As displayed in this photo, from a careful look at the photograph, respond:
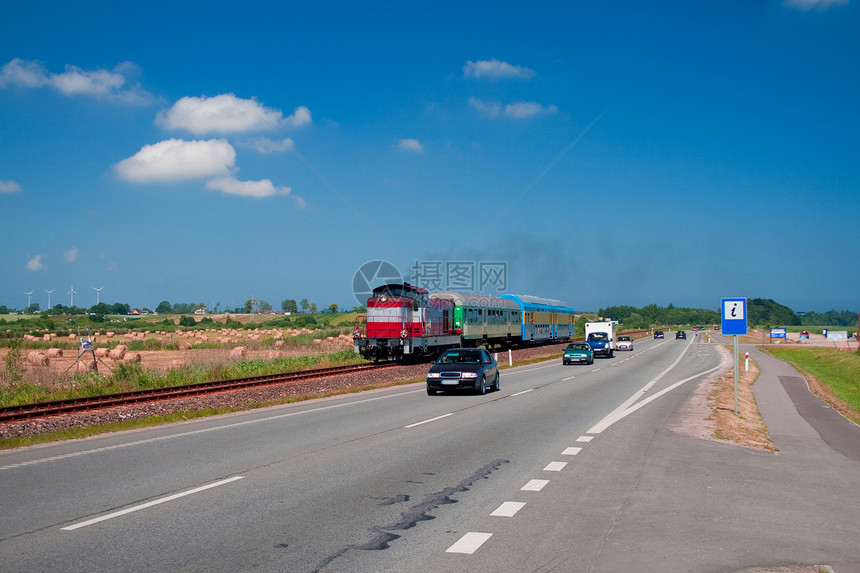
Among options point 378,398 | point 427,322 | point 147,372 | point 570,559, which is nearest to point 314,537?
point 570,559

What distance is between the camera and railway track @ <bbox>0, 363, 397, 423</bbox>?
1589 centimetres

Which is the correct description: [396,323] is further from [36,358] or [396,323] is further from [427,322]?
[36,358]

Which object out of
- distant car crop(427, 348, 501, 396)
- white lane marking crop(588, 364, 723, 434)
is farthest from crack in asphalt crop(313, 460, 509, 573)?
distant car crop(427, 348, 501, 396)

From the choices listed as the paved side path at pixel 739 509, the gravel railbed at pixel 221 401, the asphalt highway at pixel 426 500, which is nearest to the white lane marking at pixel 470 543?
the asphalt highway at pixel 426 500

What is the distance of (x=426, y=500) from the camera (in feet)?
23.7

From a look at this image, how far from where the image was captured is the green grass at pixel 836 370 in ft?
85.5

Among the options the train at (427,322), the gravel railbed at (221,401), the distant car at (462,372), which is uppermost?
the train at (427,322)

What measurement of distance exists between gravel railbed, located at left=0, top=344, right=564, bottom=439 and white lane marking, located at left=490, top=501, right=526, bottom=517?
11.0 meters

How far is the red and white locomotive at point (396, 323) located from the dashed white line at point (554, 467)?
22.1m

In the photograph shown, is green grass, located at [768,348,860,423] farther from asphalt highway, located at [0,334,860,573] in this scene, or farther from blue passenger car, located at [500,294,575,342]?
blue passenger car, located at [500,294,575,342]

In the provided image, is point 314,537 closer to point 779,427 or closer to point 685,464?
point 685,464

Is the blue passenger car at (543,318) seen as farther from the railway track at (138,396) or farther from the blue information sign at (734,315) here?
the blue information sign at (734,315)

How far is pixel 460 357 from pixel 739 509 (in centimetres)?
1429

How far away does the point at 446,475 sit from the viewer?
8555 millimetres
